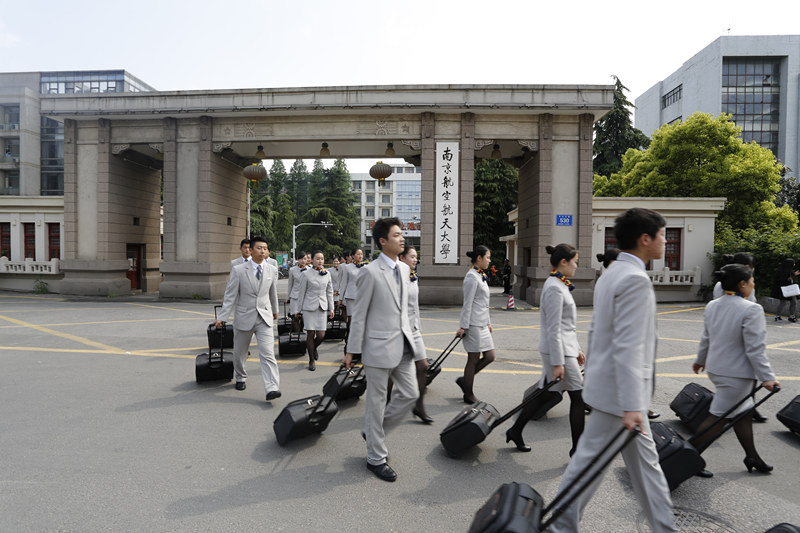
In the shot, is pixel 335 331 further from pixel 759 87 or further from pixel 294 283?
pixel 759 87

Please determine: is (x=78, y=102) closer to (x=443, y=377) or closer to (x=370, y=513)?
(x=443, y=377)

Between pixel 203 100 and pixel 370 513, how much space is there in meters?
16.5

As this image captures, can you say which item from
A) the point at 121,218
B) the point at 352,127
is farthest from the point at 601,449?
the point at 121,218

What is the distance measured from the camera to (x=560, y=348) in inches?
150

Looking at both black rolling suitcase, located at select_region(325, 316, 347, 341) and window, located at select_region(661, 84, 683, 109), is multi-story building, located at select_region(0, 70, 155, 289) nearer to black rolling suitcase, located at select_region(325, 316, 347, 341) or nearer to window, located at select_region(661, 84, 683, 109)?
black rolling suitcase, located at select_region(325, 316, 347, 341)

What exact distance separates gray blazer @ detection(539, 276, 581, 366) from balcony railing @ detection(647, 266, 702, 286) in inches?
581

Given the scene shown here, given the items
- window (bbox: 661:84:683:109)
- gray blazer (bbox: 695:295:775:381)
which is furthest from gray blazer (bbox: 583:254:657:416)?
window (bbox: 661:84:683:109)

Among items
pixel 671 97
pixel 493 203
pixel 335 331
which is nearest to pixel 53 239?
pixel 335 331

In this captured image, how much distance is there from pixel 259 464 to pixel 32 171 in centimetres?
4950

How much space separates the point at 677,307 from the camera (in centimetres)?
1557

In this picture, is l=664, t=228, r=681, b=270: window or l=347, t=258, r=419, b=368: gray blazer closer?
l=347, t=258, r=419, b=368: gray blazer

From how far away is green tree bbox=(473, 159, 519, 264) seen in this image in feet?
108

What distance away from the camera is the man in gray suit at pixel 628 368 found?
7.69 feet

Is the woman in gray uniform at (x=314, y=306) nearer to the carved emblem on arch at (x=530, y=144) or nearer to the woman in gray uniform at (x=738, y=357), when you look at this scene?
the woman in gray uniform at (x=738, y=357)
